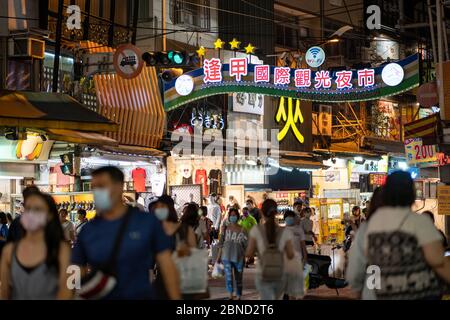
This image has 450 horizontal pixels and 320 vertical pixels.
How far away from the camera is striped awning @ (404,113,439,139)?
22156 mm

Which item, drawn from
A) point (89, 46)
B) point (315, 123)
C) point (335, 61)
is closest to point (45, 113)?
point (89, 46)

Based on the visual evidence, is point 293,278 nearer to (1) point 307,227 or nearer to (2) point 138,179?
(1) point 307,227

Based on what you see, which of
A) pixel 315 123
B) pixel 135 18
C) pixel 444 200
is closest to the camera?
pixel 444 200

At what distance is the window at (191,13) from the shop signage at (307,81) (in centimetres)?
603

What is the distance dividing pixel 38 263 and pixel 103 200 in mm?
880

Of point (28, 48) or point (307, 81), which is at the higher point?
point (28, 48)

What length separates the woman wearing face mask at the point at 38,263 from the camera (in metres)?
7.86

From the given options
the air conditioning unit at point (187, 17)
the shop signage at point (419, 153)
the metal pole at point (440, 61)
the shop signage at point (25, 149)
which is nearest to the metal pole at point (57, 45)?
the shop signage at point (25, 149)

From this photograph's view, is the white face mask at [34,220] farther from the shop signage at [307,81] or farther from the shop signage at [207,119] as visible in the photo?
the shop signage at [207,119]

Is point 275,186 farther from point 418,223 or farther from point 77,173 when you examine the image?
point 418,223

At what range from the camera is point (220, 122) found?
34.1 meters

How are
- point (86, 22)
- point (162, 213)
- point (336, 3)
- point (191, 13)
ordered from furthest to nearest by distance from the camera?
Answer: point (336, 3), point (191, 13), point (86, 22), point (162, 213)

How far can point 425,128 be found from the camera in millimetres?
22516

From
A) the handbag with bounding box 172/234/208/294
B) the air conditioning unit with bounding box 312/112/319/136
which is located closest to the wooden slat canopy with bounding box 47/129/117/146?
the handbag with bounding box 172/234/208/294
